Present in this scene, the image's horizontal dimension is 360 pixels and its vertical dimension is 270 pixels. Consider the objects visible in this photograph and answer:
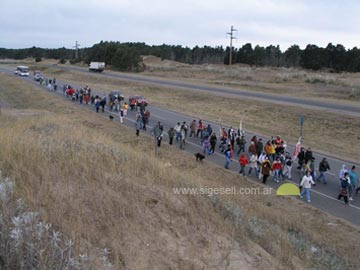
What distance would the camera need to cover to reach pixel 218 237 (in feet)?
22.3

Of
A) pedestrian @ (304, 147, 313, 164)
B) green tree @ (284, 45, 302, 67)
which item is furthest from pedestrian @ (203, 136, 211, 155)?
green tree @ (284, 45, 302, 67)

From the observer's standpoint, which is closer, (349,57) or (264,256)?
(264,256)

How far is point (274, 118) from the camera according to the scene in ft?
115

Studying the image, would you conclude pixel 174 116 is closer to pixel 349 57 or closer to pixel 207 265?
pixel 207 265

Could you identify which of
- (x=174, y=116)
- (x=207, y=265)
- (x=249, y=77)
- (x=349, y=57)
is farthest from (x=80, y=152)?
(x=349, y=57)

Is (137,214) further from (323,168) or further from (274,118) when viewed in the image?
(274,118)

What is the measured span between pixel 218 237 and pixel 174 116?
27053mm

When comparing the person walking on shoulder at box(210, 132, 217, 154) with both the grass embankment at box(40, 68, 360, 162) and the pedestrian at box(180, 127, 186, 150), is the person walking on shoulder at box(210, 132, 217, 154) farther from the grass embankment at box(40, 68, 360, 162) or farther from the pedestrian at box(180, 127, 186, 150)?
the grass embankment at box(40, 68, 360, 162)

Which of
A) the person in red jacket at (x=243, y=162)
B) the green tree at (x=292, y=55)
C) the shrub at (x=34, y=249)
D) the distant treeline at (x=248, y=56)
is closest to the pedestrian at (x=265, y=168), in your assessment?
the person in red jacket at (x=243, y=162)

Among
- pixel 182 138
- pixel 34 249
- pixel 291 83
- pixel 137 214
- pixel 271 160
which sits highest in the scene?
pixel 291 83

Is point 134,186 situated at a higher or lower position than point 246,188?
higher

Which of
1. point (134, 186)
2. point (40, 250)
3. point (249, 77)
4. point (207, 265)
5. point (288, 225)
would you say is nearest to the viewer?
point (40, 250)

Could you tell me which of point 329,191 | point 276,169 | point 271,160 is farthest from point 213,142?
point 329,191

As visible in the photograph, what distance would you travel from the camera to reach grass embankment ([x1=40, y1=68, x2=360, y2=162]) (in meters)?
26.7
